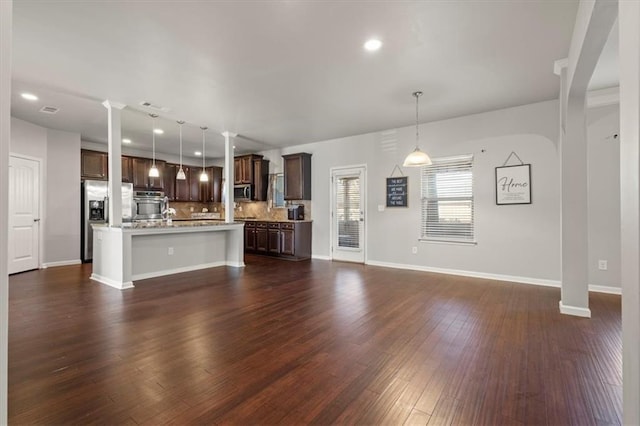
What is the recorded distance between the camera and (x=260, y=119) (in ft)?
17.9

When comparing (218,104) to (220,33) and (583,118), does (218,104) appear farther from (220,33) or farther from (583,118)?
(583,118)

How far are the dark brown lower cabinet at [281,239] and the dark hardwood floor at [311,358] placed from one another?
9.17ft

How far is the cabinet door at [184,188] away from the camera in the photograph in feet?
28.9

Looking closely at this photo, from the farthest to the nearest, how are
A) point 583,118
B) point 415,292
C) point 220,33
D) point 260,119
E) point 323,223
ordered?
point 323,223 → point 260,119 → point 415,292 → point 583,118 → point 220,33

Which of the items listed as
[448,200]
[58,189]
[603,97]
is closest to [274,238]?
[448,200]

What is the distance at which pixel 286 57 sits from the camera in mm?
3230

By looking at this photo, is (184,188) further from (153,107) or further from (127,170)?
(153,107)

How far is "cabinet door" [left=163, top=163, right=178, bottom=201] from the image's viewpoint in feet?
27.9

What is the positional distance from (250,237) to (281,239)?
Answer: 3.72 ft

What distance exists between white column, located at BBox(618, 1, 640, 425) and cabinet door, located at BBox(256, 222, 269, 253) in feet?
22.4

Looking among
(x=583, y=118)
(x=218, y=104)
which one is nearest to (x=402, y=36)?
(x=583, y=118)

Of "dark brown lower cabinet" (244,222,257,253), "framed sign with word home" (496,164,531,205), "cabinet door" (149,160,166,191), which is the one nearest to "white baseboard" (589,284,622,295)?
"framed sign with word home" (496,164,531,205)

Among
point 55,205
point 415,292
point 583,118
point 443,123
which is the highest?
point 443,123

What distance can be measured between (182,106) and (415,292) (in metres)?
4.42
